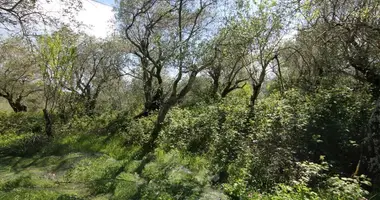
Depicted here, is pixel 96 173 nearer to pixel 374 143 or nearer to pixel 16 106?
pixel 374 143

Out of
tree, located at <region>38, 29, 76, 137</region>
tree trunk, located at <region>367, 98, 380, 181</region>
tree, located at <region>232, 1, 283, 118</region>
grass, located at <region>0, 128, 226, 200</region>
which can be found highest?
tree, located at <region>232, 1, 283, 118</region>

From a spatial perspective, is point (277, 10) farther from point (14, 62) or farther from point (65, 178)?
point (14, 62)

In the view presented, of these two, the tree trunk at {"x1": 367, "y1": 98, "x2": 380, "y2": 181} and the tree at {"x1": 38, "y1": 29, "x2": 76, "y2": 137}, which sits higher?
the tree at {"x1": 38, "y1": 29, "x2": 76, "y2": 137}

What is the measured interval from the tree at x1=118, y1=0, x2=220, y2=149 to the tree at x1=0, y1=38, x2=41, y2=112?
10.1 metres

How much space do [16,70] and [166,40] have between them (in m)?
15.3

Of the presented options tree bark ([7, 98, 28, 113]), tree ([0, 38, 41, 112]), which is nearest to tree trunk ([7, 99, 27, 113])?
tree bark ([7, 98, 28, 113])

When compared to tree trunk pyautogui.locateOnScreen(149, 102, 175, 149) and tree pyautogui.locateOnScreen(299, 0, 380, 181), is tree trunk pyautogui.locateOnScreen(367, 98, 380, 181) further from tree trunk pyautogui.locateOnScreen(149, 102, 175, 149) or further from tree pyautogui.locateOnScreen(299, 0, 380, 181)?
tree trunk pyautogui.locateOnScreen(149, 102, 175, 149)

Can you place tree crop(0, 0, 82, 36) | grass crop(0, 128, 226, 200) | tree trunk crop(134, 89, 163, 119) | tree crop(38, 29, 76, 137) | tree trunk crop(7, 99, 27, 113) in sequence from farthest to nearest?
tree trunk crop(7, 99, 27, 113), tree trunk crop(134, 89, 163, 119), tree crop(38, 29, 76, 137), tree crop(0, 0, 82, 36), grass crop(0, 128, 226, 200)

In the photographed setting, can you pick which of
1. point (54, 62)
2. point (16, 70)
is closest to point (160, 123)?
point (54, 62)

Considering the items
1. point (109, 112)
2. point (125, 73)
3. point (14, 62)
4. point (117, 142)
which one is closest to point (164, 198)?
point (117, 142)

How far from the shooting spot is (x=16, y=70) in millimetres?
22734

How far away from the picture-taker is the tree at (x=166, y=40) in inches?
471

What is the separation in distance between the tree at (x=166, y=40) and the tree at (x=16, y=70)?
1008 cm

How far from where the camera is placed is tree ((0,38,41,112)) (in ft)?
71.9
